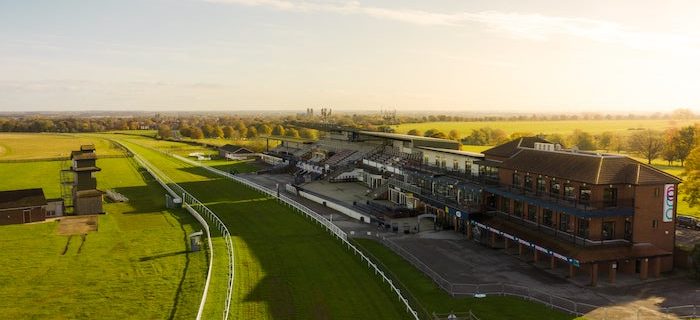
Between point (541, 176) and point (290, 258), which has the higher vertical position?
point (541, 176)

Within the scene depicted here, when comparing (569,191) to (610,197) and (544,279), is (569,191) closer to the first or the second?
(610,197)

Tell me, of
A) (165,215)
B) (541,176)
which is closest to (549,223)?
(541,176)

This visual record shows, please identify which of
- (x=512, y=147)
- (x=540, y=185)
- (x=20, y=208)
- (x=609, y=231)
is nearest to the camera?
(x=609, y=231)

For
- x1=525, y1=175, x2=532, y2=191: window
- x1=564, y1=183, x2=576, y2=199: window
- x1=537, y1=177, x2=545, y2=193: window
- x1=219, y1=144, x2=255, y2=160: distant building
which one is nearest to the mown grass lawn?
x1=564, y1=183, x2=576, y2=199: window

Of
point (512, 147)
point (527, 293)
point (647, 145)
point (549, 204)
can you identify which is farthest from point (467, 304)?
point (647, 145)

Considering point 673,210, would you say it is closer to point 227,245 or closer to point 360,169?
point 227,245

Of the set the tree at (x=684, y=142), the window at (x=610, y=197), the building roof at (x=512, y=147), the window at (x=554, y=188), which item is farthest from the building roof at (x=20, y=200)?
the tree at (x=684, y=142)

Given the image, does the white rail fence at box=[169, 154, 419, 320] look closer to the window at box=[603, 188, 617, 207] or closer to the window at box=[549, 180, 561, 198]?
the window at box=[549, 180, 561, 198]
